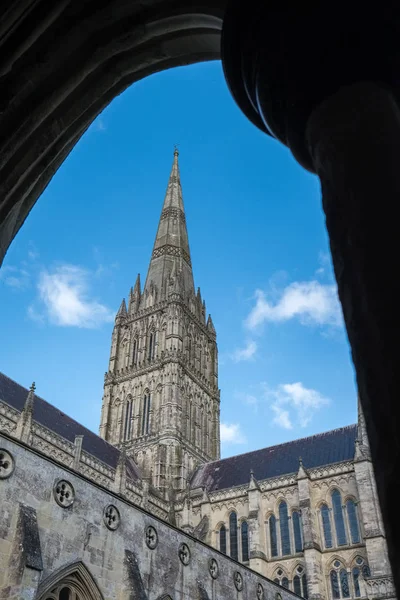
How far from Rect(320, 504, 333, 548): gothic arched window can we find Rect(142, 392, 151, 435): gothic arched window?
1536 cm

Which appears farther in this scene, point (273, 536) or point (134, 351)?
point (134, 351)

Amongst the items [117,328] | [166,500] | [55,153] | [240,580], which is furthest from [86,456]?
[55,153]

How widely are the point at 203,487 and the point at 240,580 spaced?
21.7 m

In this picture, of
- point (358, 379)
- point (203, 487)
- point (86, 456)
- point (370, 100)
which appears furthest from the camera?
point (203, 487)

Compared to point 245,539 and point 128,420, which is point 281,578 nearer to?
point 245,539

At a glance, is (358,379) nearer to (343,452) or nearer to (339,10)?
(339,10)

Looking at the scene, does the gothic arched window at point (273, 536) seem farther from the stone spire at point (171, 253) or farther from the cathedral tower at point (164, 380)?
the stone spire at point (171, 253)

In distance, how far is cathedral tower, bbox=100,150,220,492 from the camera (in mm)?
42281

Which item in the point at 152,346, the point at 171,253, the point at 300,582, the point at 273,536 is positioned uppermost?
the point at 171,253

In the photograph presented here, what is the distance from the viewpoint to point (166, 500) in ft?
128

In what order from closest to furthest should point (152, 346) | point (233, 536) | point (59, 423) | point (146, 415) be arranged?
1. point (59, 423)
2. point (233, 536)
3. point (146, 415)
4. point (152, 346)

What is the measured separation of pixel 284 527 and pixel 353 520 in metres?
4.55

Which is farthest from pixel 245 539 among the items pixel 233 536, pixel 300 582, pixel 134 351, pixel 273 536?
pixel 134 351

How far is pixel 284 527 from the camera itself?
34.8 m
